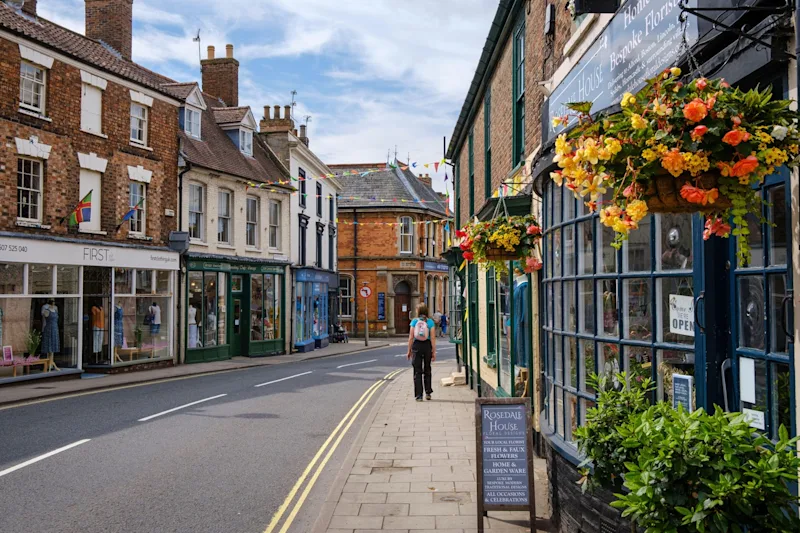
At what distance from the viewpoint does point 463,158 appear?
19.2 m

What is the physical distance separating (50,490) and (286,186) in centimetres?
2426

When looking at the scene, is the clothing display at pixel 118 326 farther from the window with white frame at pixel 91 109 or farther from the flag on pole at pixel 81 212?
the window with white frame at pixel 91 109

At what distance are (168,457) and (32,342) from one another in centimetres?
1039

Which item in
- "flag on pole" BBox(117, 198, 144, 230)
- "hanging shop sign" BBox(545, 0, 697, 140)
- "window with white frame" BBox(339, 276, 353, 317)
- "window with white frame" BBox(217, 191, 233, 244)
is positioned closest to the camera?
"hanging shop sign" BBox(545, 0, 697, 140)

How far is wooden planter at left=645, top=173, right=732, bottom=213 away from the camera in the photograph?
3066 mm

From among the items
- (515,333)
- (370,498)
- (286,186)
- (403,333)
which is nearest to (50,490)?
(370,498)

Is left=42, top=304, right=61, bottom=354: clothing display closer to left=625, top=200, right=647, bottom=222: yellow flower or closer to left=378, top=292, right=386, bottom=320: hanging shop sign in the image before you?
left=625, top=200, right=647, bottom=222: yellow flower

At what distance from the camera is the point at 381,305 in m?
46.7

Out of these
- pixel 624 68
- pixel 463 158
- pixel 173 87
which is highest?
pixel 173 87

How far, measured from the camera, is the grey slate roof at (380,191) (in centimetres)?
4700

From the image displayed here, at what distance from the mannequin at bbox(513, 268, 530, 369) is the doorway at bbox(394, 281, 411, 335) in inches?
1472

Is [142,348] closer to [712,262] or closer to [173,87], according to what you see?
[173,87]

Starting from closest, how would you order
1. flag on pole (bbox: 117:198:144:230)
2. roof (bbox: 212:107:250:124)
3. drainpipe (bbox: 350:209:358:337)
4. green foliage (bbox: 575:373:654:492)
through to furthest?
1. green foliage (bbox: 575:373:654:492)
2. flag on pole (bbox: 117:198:144:230)
3. roof (bbox: 212:107:250:124)
4. drainpipe (bbox: 350:209:358:337)

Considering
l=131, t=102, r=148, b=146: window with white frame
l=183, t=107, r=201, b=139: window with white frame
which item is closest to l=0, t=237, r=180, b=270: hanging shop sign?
l=131, t=102, r=148, b=146: window with white frame
